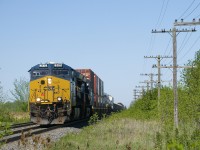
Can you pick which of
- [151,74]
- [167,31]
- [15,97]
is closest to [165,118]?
[167,31]

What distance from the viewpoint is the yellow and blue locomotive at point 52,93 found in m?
25.5

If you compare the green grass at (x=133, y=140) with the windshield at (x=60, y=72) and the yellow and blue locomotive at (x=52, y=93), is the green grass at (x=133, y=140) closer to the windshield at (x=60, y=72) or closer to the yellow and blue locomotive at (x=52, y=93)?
the yellow and blue locomotive at (x=52, y=93)

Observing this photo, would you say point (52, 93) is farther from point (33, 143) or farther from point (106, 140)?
point (33, 143)

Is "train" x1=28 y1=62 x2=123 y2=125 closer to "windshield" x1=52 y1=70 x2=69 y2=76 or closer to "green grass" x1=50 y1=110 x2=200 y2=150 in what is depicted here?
"windshield" x1=52 y1=70 x2=69 y2=76

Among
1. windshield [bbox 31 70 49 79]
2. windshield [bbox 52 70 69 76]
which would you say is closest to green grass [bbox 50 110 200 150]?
windshield [bbox 52 70 69 76]

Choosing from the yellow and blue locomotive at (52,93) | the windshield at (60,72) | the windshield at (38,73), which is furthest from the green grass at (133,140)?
the windshield at (38,73)

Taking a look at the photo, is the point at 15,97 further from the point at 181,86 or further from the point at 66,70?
the point at 66,70

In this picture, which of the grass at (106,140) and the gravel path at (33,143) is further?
the grass at (106,140)

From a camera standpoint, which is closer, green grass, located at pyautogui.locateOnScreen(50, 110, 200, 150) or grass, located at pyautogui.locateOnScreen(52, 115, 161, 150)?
green grass, located at pyautogui.locateOnScreen(50, 110, 200, 150)

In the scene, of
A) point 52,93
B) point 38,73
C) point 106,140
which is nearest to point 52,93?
point 52,93

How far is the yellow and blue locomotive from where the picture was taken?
2550cm

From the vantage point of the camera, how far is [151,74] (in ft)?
178

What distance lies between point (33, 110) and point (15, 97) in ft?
128

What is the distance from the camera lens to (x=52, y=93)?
1021 inches
